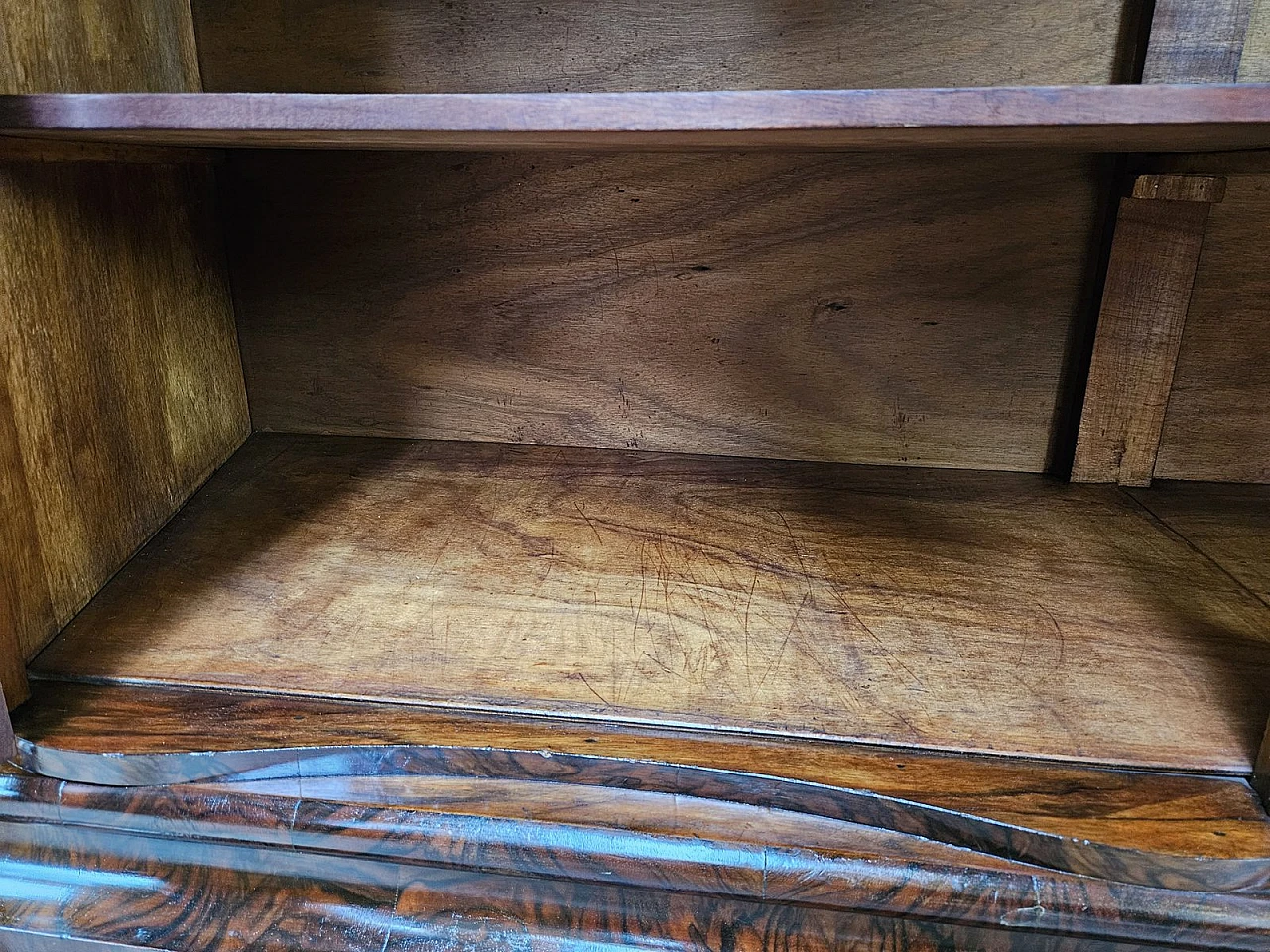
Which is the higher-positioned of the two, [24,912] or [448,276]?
[448,276]

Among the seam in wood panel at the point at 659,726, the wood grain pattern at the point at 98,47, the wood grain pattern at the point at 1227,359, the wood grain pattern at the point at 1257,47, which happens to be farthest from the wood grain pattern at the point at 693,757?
the wood grain pattern at the point at 1257,47

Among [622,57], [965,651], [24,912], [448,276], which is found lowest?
[24,912]

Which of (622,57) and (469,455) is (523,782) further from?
(622,57)

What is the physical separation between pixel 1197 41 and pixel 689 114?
59cm

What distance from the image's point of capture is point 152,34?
85cm

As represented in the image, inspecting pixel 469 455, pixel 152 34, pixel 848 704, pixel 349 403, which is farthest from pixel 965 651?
pixel 152 34

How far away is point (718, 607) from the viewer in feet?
2.29

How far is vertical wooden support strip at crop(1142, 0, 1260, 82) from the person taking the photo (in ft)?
2.54

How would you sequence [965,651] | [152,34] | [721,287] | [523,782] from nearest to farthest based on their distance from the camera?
[523,782]
[965,651]
[152,34]
[721,287]

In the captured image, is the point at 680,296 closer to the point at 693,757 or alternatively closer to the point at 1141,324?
the point at 1141,324

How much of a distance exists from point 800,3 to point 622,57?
18cm

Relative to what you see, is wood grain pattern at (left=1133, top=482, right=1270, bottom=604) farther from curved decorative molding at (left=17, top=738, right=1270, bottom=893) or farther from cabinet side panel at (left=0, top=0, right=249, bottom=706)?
cabinet side panel at (left=0, top=0, right=249, bottom=706)

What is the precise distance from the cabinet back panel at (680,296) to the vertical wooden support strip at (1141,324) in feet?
0.15

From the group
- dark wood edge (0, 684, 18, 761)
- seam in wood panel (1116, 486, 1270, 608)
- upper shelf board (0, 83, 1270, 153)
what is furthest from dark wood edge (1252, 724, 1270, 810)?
dark wood edge (0, 684, 18, 761)
